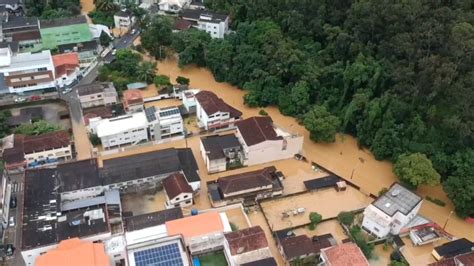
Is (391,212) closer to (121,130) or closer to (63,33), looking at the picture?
(121,130)

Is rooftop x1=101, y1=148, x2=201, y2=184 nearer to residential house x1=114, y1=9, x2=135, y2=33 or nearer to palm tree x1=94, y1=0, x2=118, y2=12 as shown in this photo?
residential house x1=114, y1=9, x2=135, y2=33

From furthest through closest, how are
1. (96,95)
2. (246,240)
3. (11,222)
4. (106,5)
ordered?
(106,5) < (96,95) < (11,222) < (246,240)

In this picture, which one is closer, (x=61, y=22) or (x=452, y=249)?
(x=452, y=249)

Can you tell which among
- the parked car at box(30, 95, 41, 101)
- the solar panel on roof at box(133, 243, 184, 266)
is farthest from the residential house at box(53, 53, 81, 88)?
the solar panel on roof at box(133, 243, 184, 266)

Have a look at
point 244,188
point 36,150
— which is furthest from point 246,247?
point 36,150

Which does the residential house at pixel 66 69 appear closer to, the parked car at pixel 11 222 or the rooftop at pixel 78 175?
the rooftop at pixel 78 175

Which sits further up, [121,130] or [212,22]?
[212,22]
